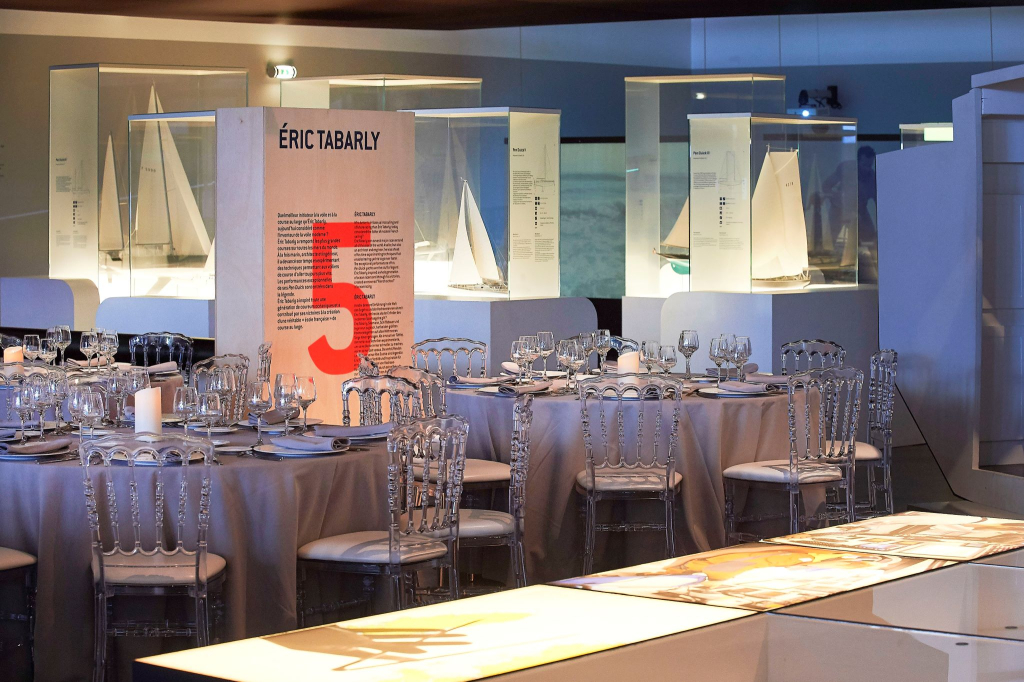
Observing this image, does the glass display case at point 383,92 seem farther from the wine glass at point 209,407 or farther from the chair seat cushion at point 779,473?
the wine glass at point 209,407

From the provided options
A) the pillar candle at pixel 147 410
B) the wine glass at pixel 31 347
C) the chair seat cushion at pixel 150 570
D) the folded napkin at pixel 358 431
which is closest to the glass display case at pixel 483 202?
the wine glass at pixel 31 347

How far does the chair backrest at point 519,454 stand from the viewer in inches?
163

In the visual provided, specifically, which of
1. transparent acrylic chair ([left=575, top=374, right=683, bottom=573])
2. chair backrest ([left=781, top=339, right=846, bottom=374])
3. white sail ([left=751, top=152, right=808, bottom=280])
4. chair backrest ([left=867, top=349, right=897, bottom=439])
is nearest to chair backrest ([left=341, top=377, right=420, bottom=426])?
transparent acrylic chair ([left=575, top=374, right=683, bottom=573])

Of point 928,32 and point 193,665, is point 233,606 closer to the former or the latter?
point 193,665

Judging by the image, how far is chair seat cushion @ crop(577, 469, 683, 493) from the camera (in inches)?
183

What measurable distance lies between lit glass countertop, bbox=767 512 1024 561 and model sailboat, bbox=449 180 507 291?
640 cm

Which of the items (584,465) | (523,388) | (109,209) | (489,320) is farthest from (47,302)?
(584,465)

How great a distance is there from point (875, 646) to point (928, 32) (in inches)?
462

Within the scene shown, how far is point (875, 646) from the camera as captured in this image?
1419mm

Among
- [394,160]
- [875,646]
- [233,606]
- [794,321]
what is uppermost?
[394,160]

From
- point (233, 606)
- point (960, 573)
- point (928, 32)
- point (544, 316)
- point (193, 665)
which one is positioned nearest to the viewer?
point (193, 665)

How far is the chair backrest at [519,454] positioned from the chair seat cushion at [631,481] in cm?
57

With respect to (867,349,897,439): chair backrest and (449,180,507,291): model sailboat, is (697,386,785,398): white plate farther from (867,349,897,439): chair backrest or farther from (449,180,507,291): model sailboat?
(449,180,507,291): model sailboat

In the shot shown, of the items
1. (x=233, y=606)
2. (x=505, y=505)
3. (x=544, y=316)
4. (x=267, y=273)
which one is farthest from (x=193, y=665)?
(x=544, y=316)
